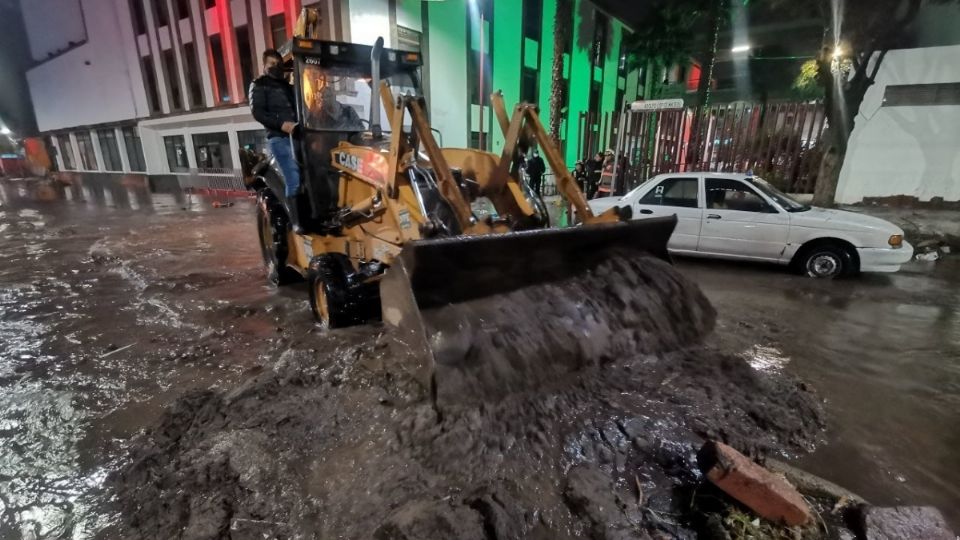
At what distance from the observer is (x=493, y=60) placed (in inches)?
675

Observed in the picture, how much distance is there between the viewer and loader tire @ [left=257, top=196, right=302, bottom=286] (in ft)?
20.3

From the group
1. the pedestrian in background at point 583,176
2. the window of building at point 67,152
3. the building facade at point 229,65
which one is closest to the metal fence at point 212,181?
the building facade at point 229,65

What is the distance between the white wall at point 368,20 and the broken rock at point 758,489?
46.8ft

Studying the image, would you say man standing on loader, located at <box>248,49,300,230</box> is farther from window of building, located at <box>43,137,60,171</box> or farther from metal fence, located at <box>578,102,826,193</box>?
window of building, located at <box>43,137,60,171</box>

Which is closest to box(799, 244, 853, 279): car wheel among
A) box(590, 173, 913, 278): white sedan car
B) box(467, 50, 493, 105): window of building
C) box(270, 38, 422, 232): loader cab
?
box(590, 173, 913, 278): white sedan car

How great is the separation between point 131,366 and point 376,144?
340 cm

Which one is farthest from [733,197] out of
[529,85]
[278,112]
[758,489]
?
[529,85]

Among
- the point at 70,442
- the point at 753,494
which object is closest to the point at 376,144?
the point at 70,442

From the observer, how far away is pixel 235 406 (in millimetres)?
3430

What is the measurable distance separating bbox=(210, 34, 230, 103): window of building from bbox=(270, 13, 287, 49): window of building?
4.07 m

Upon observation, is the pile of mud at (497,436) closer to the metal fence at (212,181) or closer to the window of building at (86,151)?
the metal fence at (212,181)

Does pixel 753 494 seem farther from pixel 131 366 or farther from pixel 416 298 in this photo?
pixel 131 366

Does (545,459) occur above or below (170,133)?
below

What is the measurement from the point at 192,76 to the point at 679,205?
77.6ft
